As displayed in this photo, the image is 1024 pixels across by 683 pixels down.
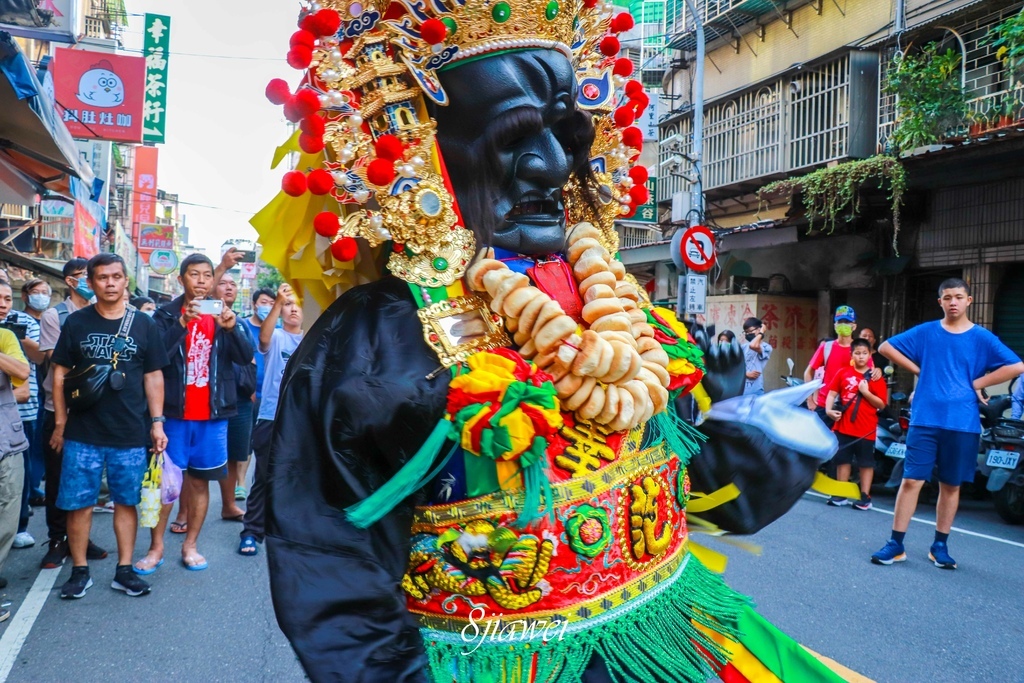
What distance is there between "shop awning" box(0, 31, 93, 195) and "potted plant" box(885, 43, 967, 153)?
9.79 metres

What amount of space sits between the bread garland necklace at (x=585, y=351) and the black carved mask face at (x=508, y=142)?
105 mm

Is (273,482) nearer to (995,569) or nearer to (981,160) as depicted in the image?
(995,569)

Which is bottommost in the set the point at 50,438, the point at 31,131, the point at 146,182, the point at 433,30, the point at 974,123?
the point at 50,438

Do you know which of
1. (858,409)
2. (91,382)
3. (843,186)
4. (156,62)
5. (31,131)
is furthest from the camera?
(156,62)

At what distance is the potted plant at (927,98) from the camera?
396 inches

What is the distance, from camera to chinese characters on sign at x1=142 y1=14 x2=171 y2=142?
14.5m

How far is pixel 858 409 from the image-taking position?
7449 millimetres

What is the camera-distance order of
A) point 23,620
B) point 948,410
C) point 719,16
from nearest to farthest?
point 23,620 → point 948,410 → point 719,16

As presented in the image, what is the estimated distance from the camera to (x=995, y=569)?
5.41 meters

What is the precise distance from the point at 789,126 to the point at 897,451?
24.7 ft

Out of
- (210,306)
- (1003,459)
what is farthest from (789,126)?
(210,306)

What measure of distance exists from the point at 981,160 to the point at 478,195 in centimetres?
1054

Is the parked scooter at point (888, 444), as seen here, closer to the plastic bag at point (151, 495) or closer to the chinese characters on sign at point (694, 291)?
the chinese characters on sign at point (694, 291)

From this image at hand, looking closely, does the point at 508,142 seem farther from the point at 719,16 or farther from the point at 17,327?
the point at 719,16
